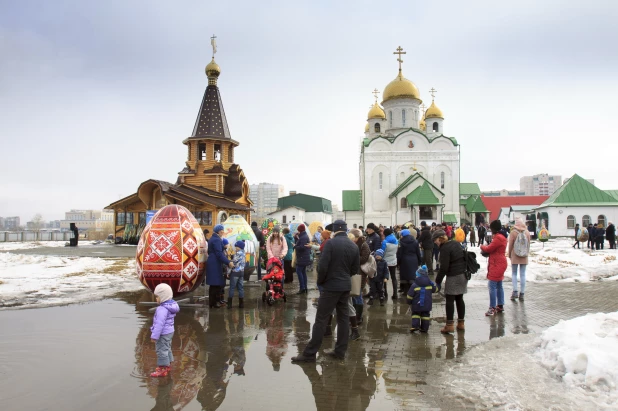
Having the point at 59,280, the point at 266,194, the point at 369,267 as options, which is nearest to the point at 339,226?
the point at 369,267

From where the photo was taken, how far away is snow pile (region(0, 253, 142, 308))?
1044cm

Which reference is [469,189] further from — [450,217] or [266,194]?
[266,194]

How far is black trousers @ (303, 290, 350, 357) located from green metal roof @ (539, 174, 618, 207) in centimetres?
3971

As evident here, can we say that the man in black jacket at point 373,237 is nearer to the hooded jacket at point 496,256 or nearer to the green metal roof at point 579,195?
the hooded jacket at point 496,256

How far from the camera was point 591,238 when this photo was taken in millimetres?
24078

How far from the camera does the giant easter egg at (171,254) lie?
366 inches

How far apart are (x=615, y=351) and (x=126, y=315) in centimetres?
788

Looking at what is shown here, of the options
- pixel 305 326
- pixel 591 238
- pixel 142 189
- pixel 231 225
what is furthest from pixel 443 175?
pixel 305 326

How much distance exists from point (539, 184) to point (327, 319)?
210 meters

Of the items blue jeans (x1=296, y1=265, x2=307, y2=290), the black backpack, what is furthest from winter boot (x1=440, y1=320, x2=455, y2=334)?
blue jeans (x1=296, y1=265, x2=307, y2=290)

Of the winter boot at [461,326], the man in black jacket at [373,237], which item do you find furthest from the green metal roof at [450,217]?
the winter boot at [461,326]

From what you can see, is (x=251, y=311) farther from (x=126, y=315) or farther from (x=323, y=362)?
(x=323, y=362)

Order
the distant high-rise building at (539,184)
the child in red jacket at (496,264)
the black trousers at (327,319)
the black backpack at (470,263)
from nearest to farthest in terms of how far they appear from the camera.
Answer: the black trousers at (327,319) < the black backpack at (470,263) < the child in red jacket at (496,264) < the distant high-rise building at (539,184)

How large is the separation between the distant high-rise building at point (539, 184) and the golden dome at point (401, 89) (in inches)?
6053
